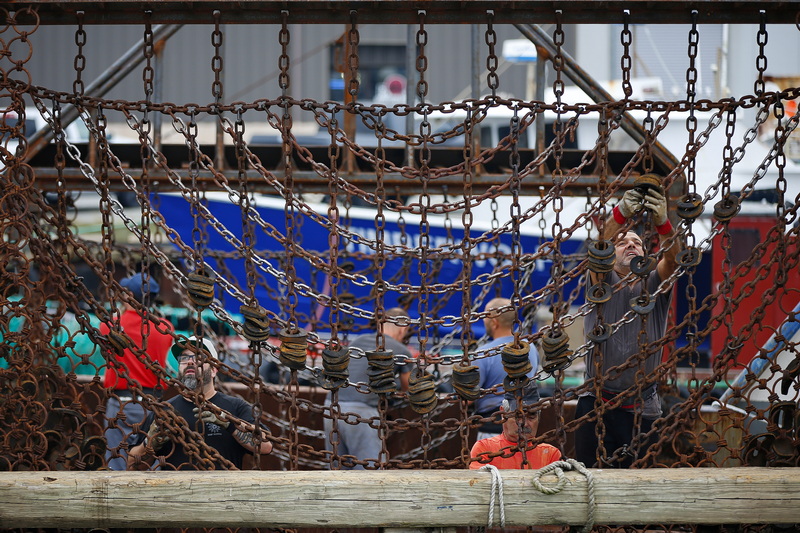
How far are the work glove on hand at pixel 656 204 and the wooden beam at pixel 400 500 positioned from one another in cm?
128

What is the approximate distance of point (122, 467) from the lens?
6910mm

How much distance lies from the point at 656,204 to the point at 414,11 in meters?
1.58

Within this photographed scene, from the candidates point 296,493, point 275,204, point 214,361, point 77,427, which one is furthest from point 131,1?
point 275,204

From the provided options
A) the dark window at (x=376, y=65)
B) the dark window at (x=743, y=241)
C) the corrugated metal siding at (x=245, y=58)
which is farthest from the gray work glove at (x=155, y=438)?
the dark window at (x=376, y=65)

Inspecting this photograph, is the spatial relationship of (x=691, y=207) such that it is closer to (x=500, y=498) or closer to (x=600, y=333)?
(x=600, y=333)

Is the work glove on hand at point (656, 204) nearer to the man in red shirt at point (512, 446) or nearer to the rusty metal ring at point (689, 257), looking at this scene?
the rusty metal ring at point (689, 257)

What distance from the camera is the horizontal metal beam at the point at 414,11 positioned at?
4527 mm

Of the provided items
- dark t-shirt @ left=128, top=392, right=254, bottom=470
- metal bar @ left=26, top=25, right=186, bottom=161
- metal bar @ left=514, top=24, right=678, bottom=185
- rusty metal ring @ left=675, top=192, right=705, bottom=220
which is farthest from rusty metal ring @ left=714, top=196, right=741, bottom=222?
metal bar @ left=26, top=25, right=186, bottom=161

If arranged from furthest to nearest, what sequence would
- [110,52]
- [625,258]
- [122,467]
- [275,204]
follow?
[110,52]
[275,204]
[122,467]
[625,258]

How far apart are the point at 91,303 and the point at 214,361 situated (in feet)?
2.43

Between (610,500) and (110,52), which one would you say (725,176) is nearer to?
(610,500)

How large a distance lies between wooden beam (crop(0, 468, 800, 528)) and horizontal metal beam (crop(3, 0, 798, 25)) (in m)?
2.29

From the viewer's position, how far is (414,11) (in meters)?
4.57

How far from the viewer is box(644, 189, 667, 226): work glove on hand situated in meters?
4.55
